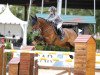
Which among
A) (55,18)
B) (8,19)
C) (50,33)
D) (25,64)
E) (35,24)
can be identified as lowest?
(8,19)

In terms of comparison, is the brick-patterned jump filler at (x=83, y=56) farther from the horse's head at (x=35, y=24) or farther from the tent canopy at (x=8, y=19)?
the tent canopy at (x=8, y=19)

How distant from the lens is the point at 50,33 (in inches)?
578

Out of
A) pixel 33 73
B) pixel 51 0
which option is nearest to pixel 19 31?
pixel 51 0

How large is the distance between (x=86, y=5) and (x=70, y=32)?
21.7 meters

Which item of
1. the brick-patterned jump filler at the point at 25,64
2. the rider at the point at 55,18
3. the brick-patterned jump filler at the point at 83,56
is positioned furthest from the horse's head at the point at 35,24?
the brick-patterned jump filler at the point at 83,56

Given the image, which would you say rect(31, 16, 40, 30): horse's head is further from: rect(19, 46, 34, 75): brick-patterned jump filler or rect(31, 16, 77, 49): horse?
rect(19, 46, 34, 75): brick-patterned jump filler

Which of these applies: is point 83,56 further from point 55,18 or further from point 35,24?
point 55,18

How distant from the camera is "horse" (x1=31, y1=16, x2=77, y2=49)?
45.0 feet

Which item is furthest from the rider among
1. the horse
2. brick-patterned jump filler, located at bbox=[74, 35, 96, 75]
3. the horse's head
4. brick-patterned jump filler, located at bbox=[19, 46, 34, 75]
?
brick-patterned jump filler, located at bbox=[74, 35, 96, 75]

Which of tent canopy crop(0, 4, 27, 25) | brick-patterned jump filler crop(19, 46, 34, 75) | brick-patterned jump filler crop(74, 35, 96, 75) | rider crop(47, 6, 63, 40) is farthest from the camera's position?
tent canopy crop(0, 4, 27, 25)

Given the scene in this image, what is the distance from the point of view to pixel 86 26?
2516 cm

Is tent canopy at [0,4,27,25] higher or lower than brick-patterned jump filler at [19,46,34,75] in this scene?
lower

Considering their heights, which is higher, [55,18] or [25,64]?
[55,18]

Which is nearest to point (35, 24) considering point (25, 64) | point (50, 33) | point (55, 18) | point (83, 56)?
point (50, 33)
